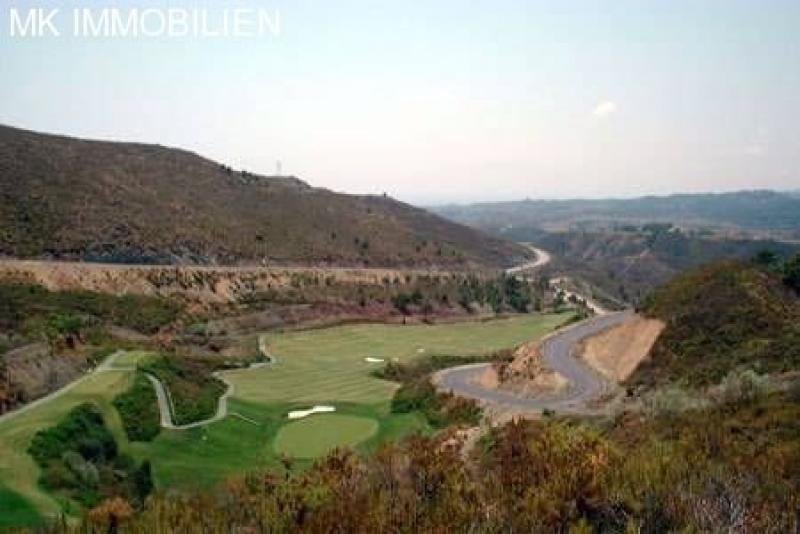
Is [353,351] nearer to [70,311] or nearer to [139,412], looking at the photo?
[70,311]

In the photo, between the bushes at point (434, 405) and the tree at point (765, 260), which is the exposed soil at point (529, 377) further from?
the tree at point (765, 260)

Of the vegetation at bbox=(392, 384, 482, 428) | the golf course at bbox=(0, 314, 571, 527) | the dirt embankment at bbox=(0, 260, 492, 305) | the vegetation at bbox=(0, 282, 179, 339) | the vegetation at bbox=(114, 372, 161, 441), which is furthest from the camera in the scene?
the dirt embankment at bbox=(0, 260, 492, 305)

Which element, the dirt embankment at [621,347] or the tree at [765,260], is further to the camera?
the tree at [765,260]

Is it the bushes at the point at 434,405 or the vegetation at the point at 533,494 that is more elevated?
the vegetation at the point at 533,494

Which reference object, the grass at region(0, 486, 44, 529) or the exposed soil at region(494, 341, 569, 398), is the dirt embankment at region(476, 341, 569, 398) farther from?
the grass at region(0, 486, 44, 529)

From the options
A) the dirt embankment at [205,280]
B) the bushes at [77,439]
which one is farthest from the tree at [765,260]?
the dirt embankment at [205,280]

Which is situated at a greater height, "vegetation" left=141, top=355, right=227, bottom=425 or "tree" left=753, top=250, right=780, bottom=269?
"tree" left=753, top=250, right=780, bottom=269

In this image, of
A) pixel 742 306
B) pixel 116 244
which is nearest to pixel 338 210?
pixel 116 244

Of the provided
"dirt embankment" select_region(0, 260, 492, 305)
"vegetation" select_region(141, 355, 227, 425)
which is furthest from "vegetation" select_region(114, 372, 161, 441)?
"dirt embankment" select_region(0, 260, 492, 305)
